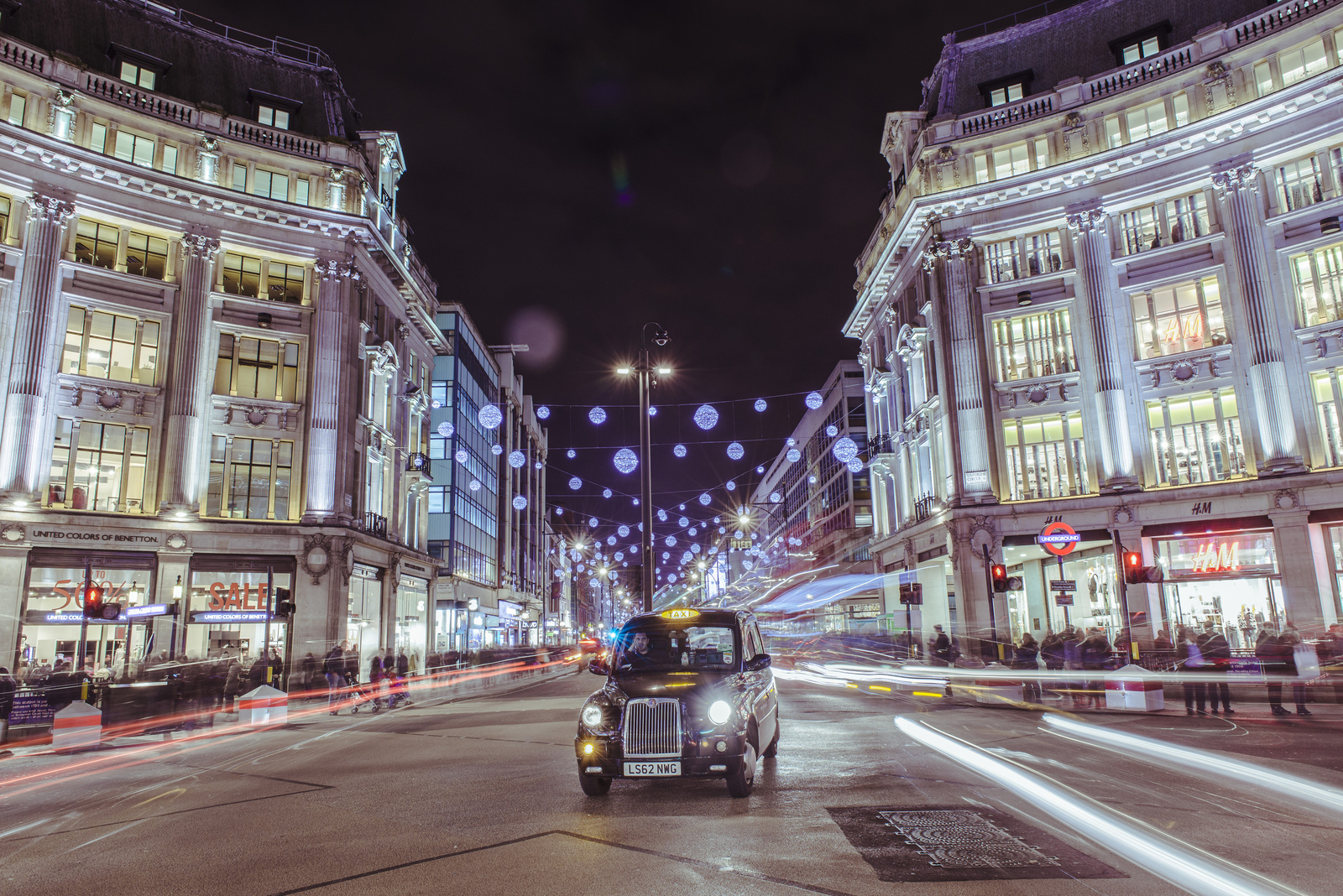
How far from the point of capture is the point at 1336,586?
88.5ft

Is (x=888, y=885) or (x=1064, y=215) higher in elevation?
(x=1064, y=215)

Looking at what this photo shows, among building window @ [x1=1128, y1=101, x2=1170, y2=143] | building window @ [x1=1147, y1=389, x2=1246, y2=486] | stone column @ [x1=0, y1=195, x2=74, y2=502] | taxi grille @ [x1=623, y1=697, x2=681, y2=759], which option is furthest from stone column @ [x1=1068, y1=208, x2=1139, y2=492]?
stone column @ [x1=0, y1=195, x2=74, y2=502]

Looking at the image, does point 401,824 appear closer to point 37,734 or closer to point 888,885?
point 888,885

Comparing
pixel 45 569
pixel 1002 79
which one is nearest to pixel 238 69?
pixel 45 569

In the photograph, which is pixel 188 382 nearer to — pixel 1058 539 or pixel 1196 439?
pixel 1058 539

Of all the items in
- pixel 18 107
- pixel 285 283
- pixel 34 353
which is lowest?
pixel 34 353

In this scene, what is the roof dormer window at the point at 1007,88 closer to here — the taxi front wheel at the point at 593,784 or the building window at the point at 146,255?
the building window at the point at 146,255

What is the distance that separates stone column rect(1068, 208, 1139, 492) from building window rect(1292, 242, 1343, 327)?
5.25 metres

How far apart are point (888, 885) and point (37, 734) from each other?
18147 millimetres

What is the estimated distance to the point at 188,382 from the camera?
31.2 meters

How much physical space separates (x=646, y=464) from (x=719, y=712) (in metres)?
13.3

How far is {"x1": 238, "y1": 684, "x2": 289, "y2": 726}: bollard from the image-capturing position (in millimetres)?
20781

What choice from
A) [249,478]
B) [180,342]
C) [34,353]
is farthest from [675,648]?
[180,342]

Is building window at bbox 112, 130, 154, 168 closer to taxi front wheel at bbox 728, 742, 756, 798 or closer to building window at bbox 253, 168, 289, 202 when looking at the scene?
building window at bbox 253, 168, 289, 202
